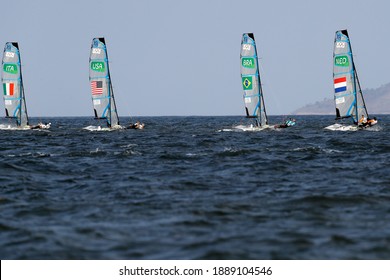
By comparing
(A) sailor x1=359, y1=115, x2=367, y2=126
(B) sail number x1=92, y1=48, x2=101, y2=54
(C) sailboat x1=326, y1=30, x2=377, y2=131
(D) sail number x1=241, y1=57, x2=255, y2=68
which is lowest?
(A) sailor x1=359, y1=115, x2=367, y2=126

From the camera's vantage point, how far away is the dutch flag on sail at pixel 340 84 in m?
59.7

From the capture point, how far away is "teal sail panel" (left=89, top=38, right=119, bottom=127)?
220ft

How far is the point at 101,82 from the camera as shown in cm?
A: 6812

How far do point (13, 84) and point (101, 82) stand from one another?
9.91m

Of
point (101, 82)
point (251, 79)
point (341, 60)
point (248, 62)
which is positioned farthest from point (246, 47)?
point (101, 82)

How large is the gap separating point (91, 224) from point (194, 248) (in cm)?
334

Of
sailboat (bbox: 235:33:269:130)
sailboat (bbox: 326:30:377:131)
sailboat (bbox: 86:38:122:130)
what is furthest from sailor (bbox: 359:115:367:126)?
sailboat (bbox: 86:38:122:130)

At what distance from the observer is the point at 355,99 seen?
60.7 metres

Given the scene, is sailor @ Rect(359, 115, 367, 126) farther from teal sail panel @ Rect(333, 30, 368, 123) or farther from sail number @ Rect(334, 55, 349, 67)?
sail number @ Rect(334, 55, 349, 67)

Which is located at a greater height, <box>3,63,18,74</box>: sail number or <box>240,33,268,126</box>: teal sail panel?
<box>3,63,18,74</box>: sail number

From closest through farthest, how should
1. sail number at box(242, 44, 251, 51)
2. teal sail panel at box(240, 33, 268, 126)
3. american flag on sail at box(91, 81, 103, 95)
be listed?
sail number at box(242, 44, 251, 51), teal sail panel at box(240, 33, 268, 126), american flag on sail at box(91, 81, 103, 95)

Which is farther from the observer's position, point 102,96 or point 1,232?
point 102,96
